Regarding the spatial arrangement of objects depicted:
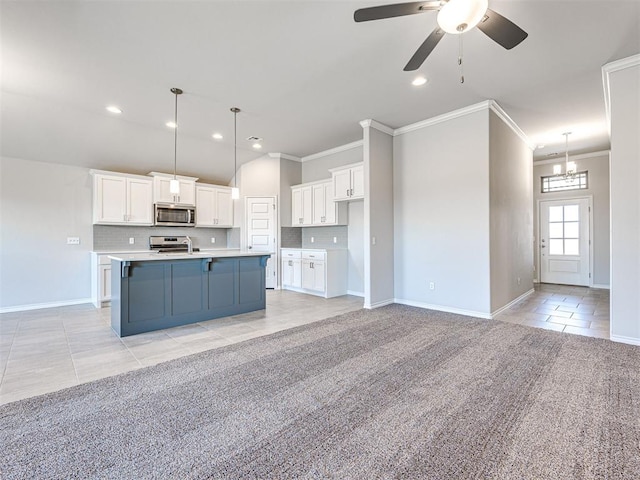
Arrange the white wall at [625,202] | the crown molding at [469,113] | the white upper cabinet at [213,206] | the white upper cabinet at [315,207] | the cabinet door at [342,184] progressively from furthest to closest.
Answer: the white upper cabinet at [213,206] → the white upper cabinet at [315,207] → the cabinet door at [342,184] → the crown molding at [469,113] → the white wall at [625,202]

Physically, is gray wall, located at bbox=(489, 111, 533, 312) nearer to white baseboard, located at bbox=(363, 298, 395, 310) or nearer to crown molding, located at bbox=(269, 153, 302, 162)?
white baseboard, located at bbox=(363, 298, 395, 310)

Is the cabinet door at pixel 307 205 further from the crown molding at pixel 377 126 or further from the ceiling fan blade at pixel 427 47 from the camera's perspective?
the ceiling fan blade at pixel 427 47

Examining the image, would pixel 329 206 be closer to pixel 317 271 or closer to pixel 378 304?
pixel 317 271

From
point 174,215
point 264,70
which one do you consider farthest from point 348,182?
point 174,215

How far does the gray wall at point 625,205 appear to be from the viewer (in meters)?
3.18

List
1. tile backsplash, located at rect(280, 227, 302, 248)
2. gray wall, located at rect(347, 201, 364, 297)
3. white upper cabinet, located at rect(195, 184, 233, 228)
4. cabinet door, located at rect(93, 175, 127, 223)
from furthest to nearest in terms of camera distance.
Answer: tile backsplash, located at rect(280, 227, 302, 248) < white upper cabinet, located at rect(195, 184, 233, 228) < gray wall, located at rect(347, 201, 364, 297) < cabinet door, located at rect(93, 175, 127, 223)

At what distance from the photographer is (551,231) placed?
7.40 metres

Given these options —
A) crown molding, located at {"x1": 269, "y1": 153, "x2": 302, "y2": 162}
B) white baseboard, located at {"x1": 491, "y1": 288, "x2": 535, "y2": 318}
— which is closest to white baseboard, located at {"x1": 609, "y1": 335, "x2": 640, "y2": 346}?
white baseboard, located at {"x1": 491, "y1": 288, "x2": 535, "y2": 318}

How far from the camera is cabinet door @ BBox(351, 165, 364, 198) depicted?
5.45 metres

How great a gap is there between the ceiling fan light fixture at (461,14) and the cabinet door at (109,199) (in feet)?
19.0

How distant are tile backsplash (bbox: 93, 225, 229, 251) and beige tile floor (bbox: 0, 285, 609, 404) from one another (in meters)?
1.20

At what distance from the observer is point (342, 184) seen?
5.77 m

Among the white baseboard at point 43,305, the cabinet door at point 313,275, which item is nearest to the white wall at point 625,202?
the cabinet door at point 313,275

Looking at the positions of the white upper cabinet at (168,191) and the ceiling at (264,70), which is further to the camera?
the white upper cabinet at (168,191)
